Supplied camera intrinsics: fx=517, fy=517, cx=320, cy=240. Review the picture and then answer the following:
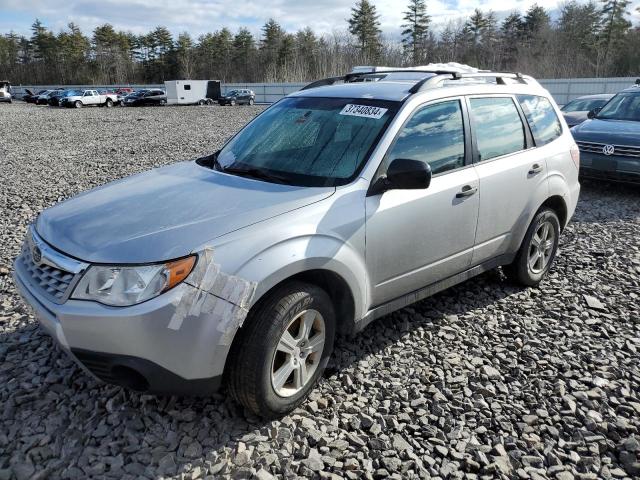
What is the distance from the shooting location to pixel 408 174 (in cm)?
303

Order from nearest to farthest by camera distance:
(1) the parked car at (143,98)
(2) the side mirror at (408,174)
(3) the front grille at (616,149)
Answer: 1. (2) the side mirror at (408,174)
2. (3) the front grille at (616,149)
3. (1) the parked car at (143,98)

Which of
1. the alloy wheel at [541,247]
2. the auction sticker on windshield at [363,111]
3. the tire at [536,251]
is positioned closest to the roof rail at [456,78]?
the auction sticker on windshield at [363,111]

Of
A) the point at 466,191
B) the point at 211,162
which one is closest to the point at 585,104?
the point at 466,191

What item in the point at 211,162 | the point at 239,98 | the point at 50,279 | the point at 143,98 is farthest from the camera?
the point at 239,98

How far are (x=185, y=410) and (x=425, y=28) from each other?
7926 cm

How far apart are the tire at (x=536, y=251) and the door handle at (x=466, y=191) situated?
1.03 meters

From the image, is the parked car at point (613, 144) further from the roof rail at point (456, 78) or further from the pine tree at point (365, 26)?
the pine tree at point (365, 26)

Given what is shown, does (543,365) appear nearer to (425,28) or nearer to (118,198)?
(118,198)

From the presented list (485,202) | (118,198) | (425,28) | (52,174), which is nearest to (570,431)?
(485,202)

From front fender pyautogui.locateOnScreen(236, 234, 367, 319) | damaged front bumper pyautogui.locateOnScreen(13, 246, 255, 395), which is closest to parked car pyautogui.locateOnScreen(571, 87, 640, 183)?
front fender pyautogui.locateOnScreen(236, 234, 367, 319)

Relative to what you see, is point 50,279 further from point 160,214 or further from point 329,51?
point 329,51

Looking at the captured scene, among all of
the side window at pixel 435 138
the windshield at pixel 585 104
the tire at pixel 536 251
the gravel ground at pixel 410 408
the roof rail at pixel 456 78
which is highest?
the roof rail at pixel 456 78

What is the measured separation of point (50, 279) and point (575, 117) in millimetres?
12728

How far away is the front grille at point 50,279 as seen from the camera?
2578 millimetres
